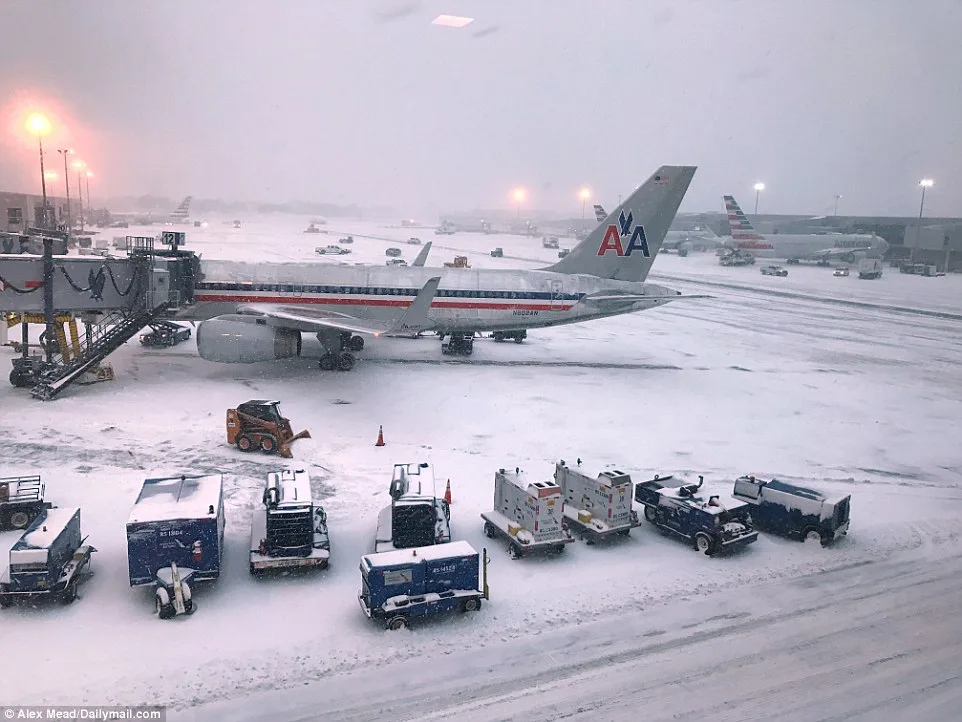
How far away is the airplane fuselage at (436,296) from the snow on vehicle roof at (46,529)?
19560 millimetres

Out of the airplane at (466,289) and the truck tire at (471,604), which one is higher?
the airplane at (466,289)

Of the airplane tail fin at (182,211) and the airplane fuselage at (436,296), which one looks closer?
the airplane fuselage at (436,296)

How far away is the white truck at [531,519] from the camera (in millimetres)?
15727

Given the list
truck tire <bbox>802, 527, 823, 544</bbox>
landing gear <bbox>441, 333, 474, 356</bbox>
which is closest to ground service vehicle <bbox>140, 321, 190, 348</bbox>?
landing gear <bbox>441, 333, 474, 356</bbox>

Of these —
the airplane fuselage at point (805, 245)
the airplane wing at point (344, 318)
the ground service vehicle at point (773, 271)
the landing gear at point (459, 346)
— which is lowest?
the landing gear at point (459, 346)

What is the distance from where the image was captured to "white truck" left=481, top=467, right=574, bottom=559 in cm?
1573

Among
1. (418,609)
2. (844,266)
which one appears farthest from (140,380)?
(844,266)

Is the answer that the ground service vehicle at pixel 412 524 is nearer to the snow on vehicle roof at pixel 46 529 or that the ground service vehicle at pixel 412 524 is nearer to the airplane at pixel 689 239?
the snow on vehicle roof at pixel 46 529

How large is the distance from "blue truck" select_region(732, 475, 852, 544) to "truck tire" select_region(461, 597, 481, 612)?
836 centimetres

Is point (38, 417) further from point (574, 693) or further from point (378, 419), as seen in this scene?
point (574, 693)

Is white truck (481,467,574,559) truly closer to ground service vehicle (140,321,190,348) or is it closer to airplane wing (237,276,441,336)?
airplane wing (237,276,441,336)

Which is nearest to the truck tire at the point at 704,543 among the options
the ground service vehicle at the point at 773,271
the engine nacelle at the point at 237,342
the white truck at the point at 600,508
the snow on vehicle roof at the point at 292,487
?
the white truck at the point at 600,508

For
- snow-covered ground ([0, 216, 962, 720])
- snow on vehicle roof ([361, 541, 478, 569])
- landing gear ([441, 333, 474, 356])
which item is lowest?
snow-covered ground ([0, 216, 962, 720])

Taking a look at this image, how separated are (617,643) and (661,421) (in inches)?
588
